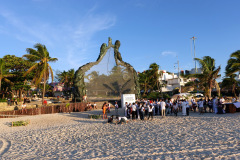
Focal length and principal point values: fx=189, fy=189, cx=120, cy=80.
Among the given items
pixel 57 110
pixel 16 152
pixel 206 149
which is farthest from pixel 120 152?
pixel 57 110

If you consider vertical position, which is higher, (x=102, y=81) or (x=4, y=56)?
(x=4, y=56)

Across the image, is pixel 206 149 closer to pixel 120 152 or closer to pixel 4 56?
pixel 120 152

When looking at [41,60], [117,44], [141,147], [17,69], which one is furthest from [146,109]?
[17,69]

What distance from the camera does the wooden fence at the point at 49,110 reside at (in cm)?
2200

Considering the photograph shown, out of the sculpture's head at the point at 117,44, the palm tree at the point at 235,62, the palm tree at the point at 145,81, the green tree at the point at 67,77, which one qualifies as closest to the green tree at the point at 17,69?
the green tree at the point at 67,77

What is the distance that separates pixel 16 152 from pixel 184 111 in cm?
1310

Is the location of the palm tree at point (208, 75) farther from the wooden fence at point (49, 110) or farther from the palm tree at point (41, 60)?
the palm tree at point (41, 60)

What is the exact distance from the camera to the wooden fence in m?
22.0

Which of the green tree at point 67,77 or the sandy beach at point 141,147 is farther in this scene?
the green tree at point 67,77

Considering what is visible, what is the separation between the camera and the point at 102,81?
2950cm

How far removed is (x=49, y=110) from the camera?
23656mm

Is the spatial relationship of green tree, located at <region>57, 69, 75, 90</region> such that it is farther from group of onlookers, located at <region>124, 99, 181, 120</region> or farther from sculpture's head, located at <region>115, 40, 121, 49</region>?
group of onlookers, located at <region>124, 99, 181, 120</region>

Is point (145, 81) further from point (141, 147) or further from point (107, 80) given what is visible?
point (141, 147)

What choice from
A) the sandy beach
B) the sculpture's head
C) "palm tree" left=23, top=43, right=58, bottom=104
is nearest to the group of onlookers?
the sandy beach
